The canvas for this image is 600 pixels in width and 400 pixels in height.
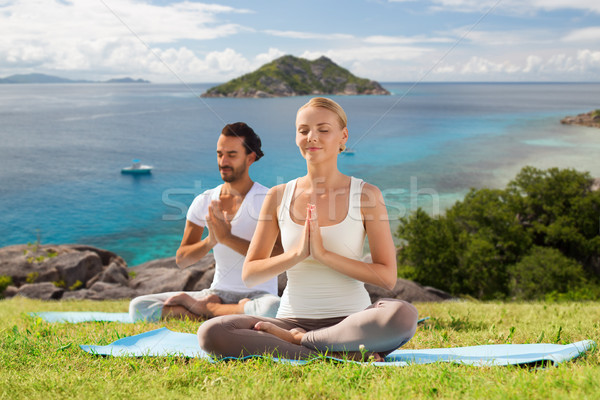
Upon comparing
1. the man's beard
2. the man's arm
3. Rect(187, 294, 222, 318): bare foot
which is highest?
the man's beard

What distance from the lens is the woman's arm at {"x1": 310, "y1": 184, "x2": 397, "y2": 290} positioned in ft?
12.0

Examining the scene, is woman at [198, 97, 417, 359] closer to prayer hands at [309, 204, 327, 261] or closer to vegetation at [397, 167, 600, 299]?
prayer hands at [309, 204, 327, 261]

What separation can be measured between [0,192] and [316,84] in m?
71.8

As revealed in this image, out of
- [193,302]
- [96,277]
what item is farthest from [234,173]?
[96,277]

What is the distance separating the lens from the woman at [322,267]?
144 inches

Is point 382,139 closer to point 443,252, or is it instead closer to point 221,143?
point 443,252

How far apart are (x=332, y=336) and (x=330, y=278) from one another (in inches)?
18.2

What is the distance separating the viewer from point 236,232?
588 cm

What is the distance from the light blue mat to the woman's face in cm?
169

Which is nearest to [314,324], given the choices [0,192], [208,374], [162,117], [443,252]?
[208,374]

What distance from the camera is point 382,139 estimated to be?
10531 centimetres

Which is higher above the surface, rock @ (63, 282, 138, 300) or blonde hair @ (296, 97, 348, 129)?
blonde hair @ (296, 97, 348, 129)

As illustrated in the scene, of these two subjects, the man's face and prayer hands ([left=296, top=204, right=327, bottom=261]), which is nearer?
prayer hands ([left=296, top=204, right=327, bottom=261])

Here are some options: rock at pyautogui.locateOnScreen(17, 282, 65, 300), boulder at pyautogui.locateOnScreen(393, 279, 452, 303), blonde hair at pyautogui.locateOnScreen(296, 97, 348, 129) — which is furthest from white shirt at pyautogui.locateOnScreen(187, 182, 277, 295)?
rock at pyautogui.locateOnScreen(17, 282, 65, 300)
